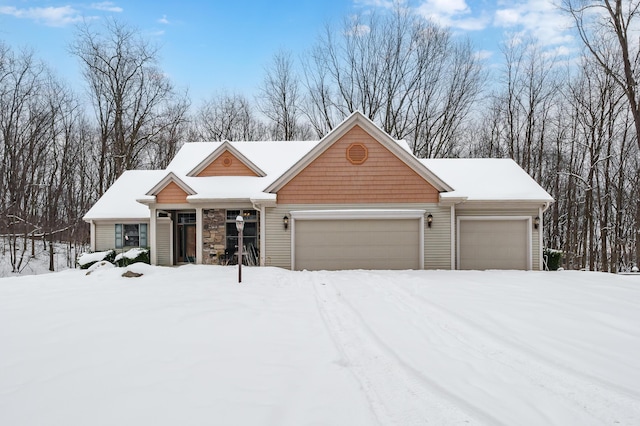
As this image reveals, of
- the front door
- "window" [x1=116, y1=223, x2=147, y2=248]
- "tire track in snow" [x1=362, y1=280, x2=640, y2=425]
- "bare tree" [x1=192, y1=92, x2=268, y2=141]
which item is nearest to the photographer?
"tire track in snow" [x1=362, y1=280, x2=640, y2=425]

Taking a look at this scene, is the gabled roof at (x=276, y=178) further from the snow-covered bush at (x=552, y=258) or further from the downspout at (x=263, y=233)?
the snow-covered bush at (x=552, y=258)

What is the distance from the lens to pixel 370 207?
12.7 m

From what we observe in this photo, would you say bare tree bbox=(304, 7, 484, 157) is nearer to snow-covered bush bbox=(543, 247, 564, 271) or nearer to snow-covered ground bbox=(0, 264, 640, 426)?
snow-covered bush bbox=(543, 247, 564, 271)

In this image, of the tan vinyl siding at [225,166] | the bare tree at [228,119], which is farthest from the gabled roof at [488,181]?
the bare tree at [228,119]

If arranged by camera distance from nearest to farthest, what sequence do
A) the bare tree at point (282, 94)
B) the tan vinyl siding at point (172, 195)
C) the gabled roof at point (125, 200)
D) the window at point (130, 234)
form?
1. the tan vinyl siding at point (172, 195)
2. the gabled roof at point (125, 200)
3. the window at point (130, 234)
4. the bare tree at point (282, 94)

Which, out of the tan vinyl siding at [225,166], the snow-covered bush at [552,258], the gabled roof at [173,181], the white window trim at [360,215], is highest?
the tan vinyl siding at [225,166]

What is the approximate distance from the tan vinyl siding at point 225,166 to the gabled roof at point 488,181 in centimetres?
762

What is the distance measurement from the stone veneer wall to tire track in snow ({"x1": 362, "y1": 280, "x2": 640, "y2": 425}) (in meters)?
9.09

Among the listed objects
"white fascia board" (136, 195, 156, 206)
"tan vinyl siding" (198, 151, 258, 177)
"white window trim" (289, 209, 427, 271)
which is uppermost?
"tan vinyl siding" (198, 151, 258, 177)

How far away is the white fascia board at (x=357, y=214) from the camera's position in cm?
1249

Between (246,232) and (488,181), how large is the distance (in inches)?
363

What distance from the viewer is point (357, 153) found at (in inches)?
499

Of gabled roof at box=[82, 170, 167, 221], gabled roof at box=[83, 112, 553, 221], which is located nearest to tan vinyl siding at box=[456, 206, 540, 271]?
gabled roof at box=[83, 112, 553, 221]

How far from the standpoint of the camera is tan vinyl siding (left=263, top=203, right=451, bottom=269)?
497 inches
